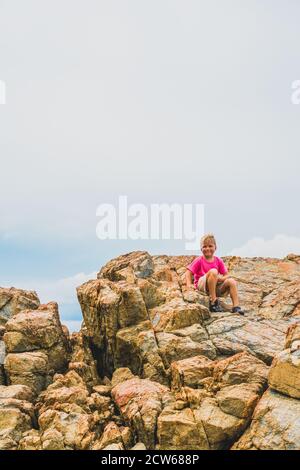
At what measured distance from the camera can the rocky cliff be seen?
56.0ft

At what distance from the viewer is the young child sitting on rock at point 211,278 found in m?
25.8

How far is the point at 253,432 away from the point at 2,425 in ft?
33.0

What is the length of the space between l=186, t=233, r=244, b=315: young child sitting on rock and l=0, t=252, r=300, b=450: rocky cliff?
2.60 feet

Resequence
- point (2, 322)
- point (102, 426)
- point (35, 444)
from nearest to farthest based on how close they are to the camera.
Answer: point (35, 444) → point (102, 426) → point (2, 322)

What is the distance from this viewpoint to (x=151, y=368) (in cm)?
2230

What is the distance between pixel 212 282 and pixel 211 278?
0.75 feet

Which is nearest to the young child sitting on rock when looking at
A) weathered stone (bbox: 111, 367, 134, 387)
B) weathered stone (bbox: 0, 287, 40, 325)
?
weathered stone (bbox: 111, 367, 134, 387)

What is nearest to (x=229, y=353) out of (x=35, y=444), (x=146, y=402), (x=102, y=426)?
(x=146, y=402)

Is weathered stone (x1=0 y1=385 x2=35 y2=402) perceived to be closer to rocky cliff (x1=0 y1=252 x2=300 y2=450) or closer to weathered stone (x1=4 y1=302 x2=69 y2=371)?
rocky cliff (x1=0 y1=252 x2=300 y2=450)

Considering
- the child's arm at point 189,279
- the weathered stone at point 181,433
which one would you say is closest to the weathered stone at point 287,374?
the weathered stone at point 181,433

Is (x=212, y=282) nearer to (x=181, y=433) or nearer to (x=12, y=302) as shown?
(x=181, y=433)

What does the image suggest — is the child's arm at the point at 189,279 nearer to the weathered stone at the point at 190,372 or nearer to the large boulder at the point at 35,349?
the weathered stone at the point at 190,372
